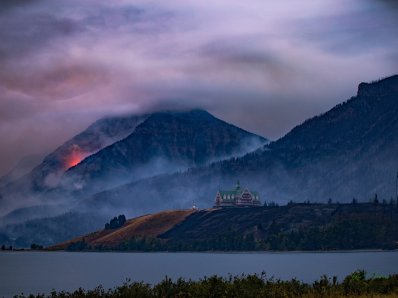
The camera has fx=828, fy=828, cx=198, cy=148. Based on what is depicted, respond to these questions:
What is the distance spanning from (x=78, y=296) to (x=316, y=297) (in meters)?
22.8

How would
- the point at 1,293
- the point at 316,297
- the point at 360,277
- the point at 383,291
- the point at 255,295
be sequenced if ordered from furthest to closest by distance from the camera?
the point at 1,293 < the point at 360,277 < the point at 383,291 < the point at 255,295 < the point at 316,297

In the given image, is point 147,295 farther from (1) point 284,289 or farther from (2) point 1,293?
(2) point 1,293

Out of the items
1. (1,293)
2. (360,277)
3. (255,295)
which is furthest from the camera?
(1,293)

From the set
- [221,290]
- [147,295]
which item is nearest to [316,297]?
[221,290]

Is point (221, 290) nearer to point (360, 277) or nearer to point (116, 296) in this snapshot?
point (116, 296)

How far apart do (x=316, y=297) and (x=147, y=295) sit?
55.4 feet

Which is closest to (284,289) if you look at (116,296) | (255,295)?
(255,295)

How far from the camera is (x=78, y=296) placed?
80.0m

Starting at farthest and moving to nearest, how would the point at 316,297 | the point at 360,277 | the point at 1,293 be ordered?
the point at 1,293 < the point at 360,277 < the point at 316,297

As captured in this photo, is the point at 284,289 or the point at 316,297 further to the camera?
the point at 284,289

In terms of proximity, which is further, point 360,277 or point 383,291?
point 360,277

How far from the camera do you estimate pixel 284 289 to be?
8406 cm

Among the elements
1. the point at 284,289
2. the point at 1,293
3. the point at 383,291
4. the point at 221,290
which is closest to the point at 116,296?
the point at 221,290

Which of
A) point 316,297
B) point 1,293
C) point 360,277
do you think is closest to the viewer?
point 316,297
